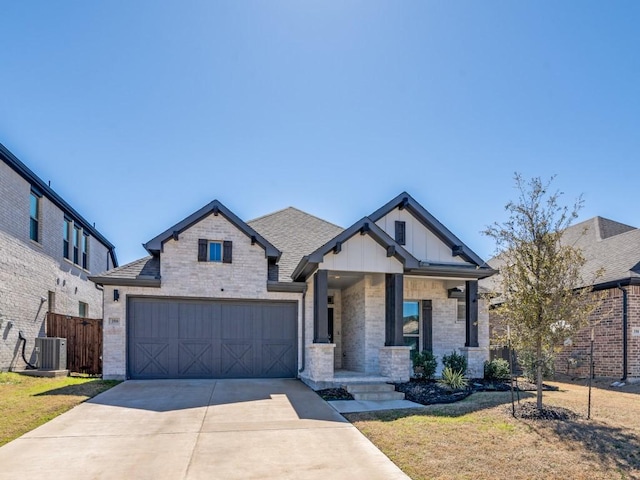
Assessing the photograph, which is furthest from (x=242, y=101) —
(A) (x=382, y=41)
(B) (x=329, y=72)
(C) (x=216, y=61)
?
(A) (x=382, y=41)

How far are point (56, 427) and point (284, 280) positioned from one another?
24.2 feet

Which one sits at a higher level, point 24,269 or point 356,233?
point 356,233

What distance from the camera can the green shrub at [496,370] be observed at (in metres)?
→ 14.0

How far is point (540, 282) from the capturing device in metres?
8.65

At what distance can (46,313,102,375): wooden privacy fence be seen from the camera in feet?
49.4

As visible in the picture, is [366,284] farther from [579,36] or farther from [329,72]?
[579,36]

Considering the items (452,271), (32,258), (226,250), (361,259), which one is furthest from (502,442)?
(32,258)

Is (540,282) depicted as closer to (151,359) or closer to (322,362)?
(322,362)

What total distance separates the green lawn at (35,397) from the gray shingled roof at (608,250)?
10487 mm

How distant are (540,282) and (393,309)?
191 inches

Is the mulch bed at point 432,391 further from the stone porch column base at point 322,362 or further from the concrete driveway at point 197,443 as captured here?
the concrete driveway at point 197,443

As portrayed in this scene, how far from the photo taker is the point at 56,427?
7918 millimetres

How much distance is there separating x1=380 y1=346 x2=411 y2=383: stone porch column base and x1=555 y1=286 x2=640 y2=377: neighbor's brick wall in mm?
5961

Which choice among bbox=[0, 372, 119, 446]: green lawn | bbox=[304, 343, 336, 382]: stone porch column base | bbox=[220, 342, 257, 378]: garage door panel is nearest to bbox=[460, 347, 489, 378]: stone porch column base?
bbox=[304, 343, 336, 382]: stone porch column base
